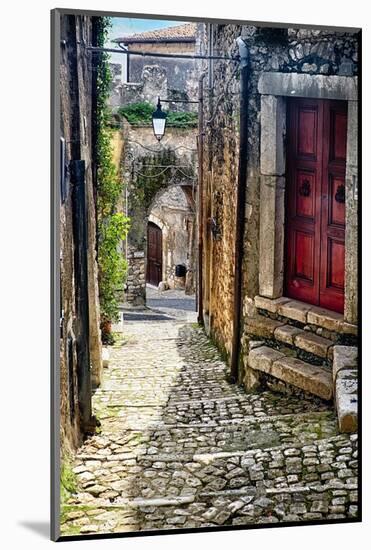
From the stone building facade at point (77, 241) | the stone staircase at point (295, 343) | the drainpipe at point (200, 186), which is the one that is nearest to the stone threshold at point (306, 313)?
the stone staircase at point (295, 343)

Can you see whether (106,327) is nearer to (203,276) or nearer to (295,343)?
(203,276)

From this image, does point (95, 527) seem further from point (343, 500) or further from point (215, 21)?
point (215, 21)

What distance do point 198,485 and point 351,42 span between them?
2.67 m

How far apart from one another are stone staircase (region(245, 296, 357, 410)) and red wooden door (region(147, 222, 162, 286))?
66 centimetres

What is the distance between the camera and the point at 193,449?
19.4 ft

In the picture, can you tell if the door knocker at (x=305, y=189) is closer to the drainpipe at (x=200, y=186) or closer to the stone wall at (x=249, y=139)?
the stone wall at (x=249, y=139)

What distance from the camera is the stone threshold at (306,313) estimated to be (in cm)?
608

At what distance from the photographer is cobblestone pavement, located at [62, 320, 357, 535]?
5773 mm

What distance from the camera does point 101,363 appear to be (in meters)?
5.91

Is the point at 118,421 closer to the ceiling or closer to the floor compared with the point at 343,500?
closer to the ceiling

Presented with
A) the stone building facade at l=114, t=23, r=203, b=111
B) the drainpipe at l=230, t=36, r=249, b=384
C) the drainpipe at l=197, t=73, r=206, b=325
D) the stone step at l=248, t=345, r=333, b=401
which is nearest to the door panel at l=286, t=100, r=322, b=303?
the drainpipe at l=230, t=36, r=249, b=384

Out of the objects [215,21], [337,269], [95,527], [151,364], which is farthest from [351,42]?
[95,527]

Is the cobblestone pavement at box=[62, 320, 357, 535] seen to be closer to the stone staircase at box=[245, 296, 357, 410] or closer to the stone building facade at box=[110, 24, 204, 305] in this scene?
the stone staircase at box=[245, 296, 357, 410]

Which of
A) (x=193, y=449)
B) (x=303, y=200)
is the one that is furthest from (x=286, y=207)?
(x=193, y=449)
